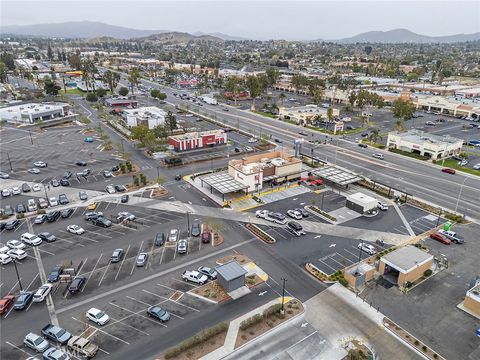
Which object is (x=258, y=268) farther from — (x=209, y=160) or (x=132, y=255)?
(x=209, y=160)

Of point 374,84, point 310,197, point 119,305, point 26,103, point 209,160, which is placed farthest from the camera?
point 374,84

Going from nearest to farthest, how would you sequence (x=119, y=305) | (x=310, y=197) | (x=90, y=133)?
1. (x=119, y=305)
2. (x=310, y=197)
3. (x=90, y=133)

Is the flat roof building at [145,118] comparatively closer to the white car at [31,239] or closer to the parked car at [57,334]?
the white car at [31,239]

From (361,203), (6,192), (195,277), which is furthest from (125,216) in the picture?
(361,203)

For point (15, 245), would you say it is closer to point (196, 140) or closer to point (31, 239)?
point (31, 239)

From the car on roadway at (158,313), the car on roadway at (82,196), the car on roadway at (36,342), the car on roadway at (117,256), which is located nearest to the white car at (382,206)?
the car on roadway at (158,313)

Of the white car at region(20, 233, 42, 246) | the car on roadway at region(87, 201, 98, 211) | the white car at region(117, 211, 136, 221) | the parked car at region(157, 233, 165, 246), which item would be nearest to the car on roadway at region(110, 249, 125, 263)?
the parked car at region(157, 233, 165, 246)

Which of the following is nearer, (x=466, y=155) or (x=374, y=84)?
(x=466, y=155)

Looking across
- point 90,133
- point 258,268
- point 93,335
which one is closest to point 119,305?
point 93,335
